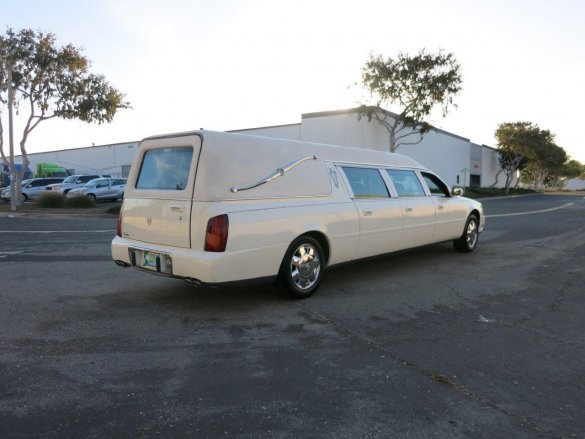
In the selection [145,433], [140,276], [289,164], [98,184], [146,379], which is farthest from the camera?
[98,184]

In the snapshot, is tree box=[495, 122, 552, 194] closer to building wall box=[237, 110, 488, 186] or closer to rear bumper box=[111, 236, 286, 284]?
building wall box=[237, 110, 488, 186]

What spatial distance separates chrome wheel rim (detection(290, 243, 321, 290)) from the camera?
17.3 ft

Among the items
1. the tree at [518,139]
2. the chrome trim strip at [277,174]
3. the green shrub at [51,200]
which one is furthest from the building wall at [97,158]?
the chrome trim strip at [277,174]

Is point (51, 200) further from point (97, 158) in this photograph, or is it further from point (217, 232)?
point (97, 158)

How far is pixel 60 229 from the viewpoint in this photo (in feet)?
43.7

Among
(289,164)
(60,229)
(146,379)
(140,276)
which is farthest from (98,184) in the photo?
(146,379)

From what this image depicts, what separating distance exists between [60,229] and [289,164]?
10330 millimetres

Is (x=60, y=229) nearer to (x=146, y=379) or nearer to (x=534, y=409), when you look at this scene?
(x=146, y=379)

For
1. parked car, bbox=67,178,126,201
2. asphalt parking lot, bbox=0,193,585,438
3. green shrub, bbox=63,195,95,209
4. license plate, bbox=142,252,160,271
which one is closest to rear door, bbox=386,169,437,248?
asphalt parking lot, bbox=0,193,585,438

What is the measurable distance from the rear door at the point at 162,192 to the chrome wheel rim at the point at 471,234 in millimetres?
5661

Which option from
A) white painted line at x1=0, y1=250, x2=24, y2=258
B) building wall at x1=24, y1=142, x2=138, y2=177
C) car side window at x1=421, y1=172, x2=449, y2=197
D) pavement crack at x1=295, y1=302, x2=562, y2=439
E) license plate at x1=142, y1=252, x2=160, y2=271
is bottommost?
pavement crack at x1=295, y1=302, x2=562, y2=439

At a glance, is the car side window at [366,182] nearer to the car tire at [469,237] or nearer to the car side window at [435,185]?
the car side window at [435,185]

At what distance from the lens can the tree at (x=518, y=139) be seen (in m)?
51.3

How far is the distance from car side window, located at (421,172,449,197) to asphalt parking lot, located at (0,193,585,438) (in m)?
1.59
